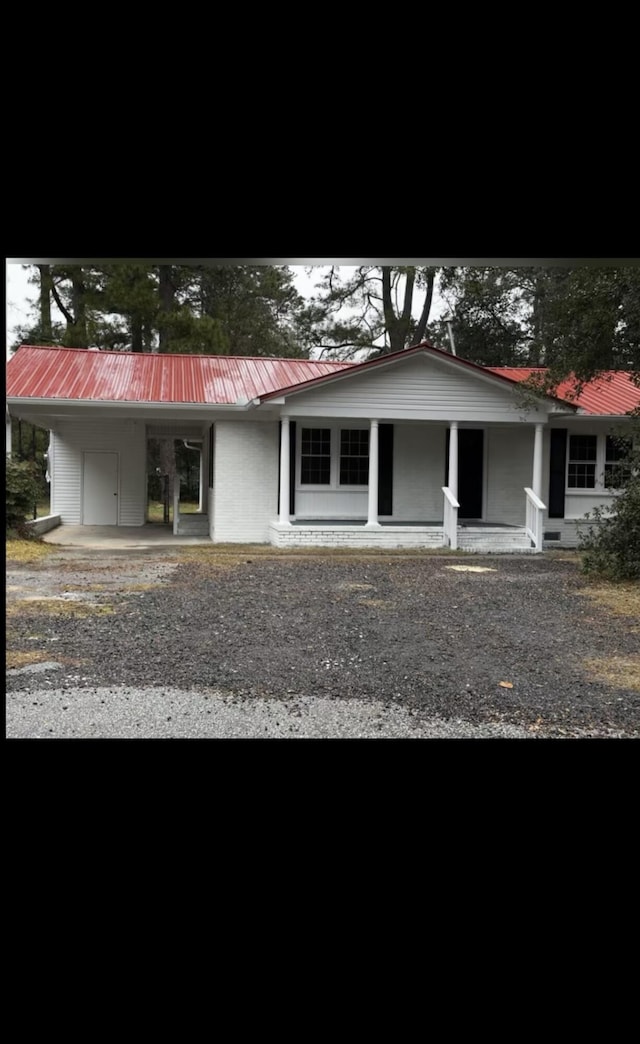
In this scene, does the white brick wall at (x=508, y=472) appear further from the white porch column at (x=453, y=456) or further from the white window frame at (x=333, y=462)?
the white window frame at (x=333, y=462)

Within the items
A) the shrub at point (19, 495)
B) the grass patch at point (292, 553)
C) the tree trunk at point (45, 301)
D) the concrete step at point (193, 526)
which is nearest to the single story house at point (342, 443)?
the concrete step at point (193, 526)

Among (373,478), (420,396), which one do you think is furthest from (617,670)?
(420,396)

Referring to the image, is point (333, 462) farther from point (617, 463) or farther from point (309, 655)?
point (309, 655)

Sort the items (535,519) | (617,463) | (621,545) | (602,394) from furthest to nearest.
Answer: (602,394), (535,519), (617,463), (621,545)

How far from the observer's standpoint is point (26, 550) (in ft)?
40.7

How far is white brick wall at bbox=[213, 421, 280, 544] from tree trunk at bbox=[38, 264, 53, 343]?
11346 millimetres

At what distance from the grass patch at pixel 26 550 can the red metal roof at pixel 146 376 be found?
2780 millimetres

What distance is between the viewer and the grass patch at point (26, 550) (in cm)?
1162

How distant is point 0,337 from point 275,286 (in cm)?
2450

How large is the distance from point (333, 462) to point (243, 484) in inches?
73.6

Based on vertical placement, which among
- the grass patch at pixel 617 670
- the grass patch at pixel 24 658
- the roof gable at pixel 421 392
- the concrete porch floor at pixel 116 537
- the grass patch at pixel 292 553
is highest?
the roof gable at pixel 421 392
